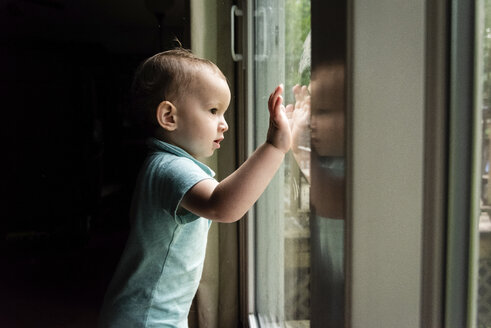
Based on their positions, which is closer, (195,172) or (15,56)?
(195,172)

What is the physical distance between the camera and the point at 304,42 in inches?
37.3

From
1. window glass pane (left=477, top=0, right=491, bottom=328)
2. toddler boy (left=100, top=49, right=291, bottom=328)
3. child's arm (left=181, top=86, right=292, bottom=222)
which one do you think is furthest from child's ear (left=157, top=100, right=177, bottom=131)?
window glass pane (left=477, top=0, right=491, bottom=328)

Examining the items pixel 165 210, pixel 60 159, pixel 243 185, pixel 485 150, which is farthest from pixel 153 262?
pixel 60 159

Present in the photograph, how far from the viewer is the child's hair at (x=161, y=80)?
838 mm

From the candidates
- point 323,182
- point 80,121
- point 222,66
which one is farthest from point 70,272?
point 323,182

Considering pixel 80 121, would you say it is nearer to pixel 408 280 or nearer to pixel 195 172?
pixel 195 172

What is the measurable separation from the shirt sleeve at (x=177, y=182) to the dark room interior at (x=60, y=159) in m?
1.65

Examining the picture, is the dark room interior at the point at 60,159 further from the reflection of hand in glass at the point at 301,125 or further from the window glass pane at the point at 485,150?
the window glass pane at the point at 485,150

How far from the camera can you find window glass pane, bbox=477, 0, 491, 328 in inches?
16.5

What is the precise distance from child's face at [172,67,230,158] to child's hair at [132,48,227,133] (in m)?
0.02

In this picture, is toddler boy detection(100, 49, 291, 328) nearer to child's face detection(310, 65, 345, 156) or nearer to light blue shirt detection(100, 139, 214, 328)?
light blue shirt detection(100, 139, 214, 328)

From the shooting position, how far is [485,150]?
1.39 feet

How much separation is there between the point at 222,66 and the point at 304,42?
0.72 meters

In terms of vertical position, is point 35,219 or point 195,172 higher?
point 195,172
